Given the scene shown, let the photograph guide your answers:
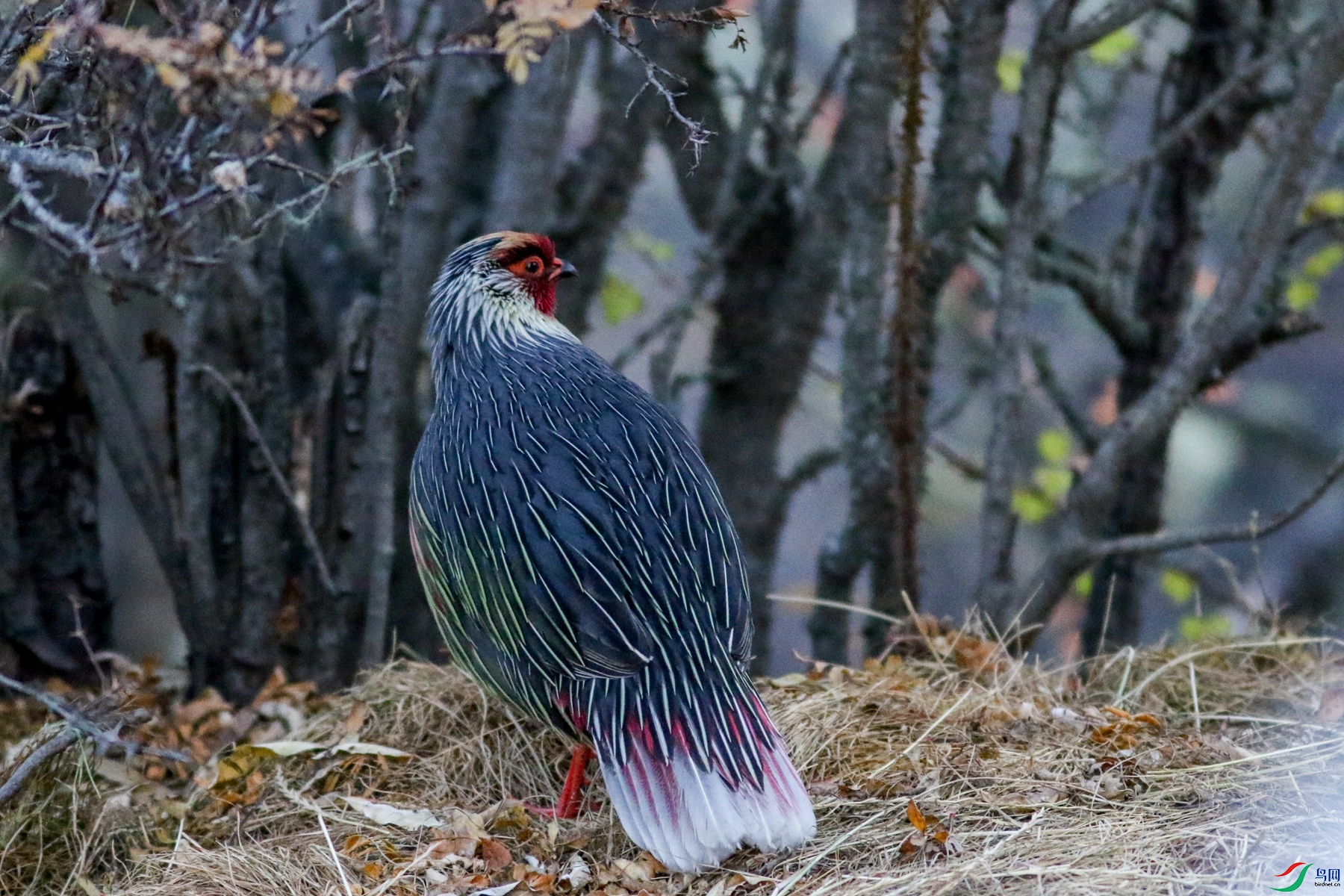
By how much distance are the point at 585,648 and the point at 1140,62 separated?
423 cm

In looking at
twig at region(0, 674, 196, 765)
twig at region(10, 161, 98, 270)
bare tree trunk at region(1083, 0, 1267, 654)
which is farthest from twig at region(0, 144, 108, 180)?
bare tree trunk at region(1083, 0, 1267, 654)

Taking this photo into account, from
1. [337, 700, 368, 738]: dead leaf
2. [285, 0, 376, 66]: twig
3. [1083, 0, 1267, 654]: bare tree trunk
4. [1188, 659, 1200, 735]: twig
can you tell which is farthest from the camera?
[1083, 0, 1267, 654]: bare tree trunk

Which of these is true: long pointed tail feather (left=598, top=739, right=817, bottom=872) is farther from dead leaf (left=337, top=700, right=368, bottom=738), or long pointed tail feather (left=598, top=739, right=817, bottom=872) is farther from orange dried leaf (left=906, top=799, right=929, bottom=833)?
dead leaf (left=337, top=700, right=368, bottom=738)

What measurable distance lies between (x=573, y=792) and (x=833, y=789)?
2.08 ft

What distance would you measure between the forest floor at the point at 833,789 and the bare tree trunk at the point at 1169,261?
1.45m

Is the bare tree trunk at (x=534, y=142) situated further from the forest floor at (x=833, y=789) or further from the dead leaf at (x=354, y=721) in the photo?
the dead leaf at (x=354, y=721)

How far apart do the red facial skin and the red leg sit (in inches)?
51.0

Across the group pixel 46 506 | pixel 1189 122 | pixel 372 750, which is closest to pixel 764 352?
pixel 1189 122

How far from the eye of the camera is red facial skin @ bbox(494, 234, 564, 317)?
3582 millimetres

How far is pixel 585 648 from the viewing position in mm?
2748

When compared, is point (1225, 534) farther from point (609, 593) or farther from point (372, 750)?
point (372, 750)

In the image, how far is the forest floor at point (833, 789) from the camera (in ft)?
8.23

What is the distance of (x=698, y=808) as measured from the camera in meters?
2.57

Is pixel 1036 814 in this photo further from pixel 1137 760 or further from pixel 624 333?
pixel 624 333
